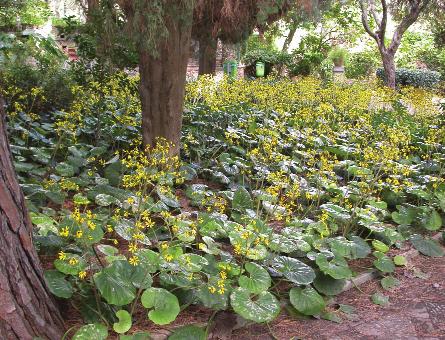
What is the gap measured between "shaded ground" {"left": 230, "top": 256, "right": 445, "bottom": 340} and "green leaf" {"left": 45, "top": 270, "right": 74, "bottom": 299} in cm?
79

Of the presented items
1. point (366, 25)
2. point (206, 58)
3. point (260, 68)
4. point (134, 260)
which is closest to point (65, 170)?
point (134, 260)

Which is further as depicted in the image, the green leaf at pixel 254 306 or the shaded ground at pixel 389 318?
the shaded ground at pixel 389 318

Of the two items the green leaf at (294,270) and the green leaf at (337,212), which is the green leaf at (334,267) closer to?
the green leaf at (294,270)

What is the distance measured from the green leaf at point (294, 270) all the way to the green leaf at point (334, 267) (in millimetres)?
107

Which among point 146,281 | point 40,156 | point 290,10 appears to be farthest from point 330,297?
point 290,10

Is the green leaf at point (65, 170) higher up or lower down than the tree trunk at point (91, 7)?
lower down

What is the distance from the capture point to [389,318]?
2.69 m

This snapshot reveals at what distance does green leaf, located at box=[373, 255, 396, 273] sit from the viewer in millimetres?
3055

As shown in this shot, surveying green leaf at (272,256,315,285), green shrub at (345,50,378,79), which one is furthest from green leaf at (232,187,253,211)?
green shrub at (345,50,378,79)

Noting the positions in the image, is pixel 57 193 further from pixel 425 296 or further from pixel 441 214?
pixel 441 214

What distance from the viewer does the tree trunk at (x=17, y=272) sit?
176 cm

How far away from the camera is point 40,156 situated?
11.7 ft

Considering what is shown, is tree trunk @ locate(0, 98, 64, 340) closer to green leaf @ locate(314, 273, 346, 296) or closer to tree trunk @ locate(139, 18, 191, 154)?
green leaf @ locate(314, 273, 346, 296)

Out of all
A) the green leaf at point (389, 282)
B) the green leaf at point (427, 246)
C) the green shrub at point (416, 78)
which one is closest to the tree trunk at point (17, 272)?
the green leaf at point (389, 282)
